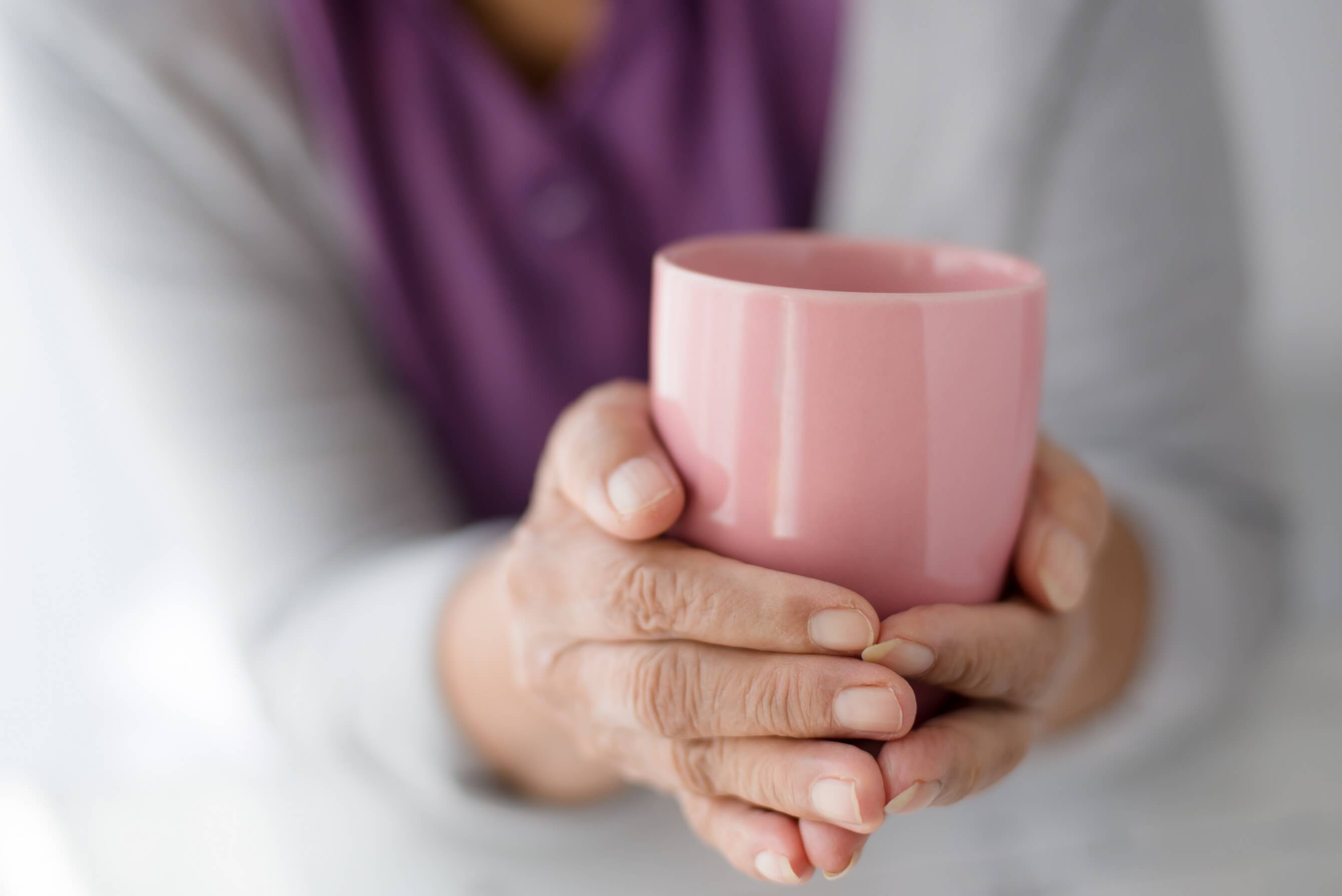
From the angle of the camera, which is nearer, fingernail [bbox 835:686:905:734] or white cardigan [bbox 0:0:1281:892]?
fingernail [bbox 835:686:905:734]

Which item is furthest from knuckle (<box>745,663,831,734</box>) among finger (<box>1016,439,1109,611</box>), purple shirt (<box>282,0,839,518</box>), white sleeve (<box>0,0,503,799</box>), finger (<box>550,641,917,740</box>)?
purple shirt (<box>282,0,839,518</box>)

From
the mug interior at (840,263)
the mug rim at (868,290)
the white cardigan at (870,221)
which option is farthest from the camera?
the white cardigan at (870,221)

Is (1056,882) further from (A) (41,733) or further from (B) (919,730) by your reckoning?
(A) (41,733)

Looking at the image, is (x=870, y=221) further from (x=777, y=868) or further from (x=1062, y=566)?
(x=777, y=868)

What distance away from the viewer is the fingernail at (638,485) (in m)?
0.35

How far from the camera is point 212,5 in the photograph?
2.44 ft

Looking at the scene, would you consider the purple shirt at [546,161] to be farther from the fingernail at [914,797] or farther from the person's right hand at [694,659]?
the fingernail at [914,797]

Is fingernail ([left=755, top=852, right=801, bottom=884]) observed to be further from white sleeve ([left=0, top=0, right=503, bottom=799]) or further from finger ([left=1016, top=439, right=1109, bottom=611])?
white sleeve ([left=0, top=0, right=503, bottom=799])

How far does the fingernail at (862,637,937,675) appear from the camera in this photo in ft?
1.10

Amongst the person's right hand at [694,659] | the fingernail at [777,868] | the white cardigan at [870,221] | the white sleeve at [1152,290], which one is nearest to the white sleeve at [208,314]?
the white cardigan at [870,221]

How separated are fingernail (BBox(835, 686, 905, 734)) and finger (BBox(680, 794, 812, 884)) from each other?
6cm

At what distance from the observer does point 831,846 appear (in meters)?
0.35

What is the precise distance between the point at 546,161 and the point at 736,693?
58 centimetres

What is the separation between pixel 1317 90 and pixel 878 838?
1050 millimetres
